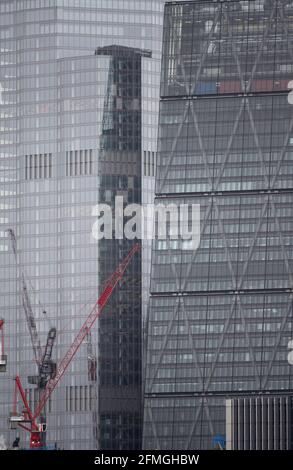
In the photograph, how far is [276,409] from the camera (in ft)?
626

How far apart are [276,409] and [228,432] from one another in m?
7.87
